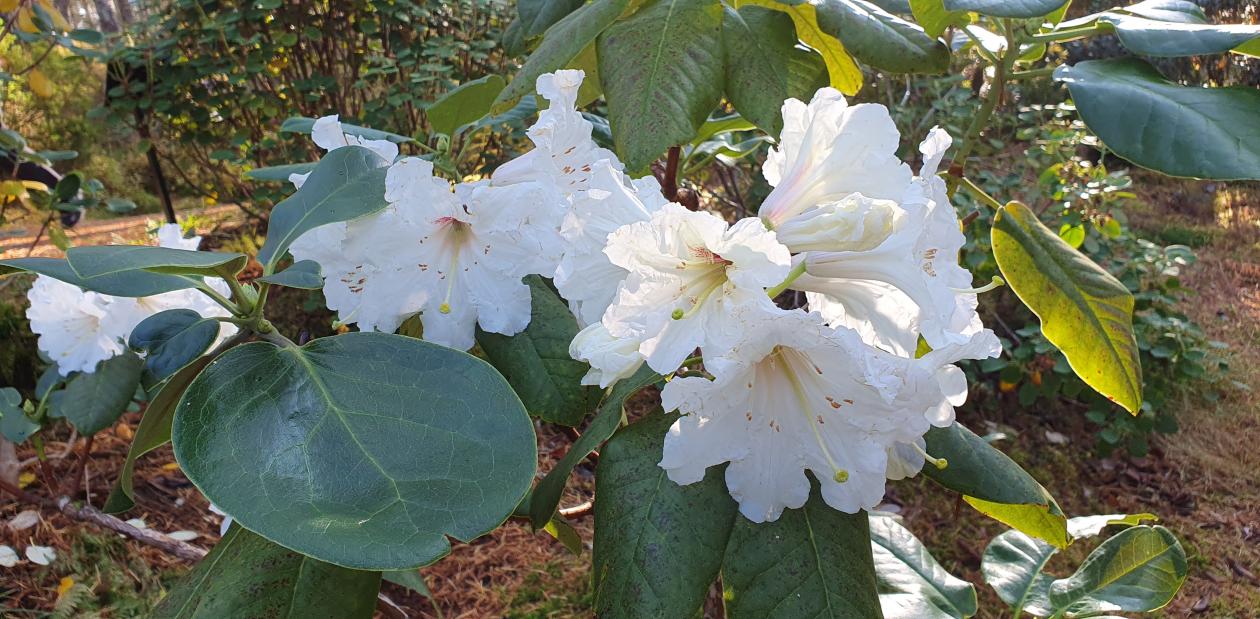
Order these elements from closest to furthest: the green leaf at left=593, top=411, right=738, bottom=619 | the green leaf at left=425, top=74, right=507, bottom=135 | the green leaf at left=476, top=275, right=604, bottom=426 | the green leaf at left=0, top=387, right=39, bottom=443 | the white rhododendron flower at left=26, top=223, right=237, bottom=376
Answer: the green leaf at left=593, top=411, right=738, bottom=619
the green leaf at left=476, top=275, right=604, bottom=426
the green leaf at left=425, top=74, right=507, bottom=135
the white rhododendron flower at left=26, top=223, right=237, bottom=376
the green leaf at left=0, top=387, right=39, bottom=443

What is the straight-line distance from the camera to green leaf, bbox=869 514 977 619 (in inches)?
44.6

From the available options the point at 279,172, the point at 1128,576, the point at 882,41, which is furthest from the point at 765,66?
the point at 1128,576

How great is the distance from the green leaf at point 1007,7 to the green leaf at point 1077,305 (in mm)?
191

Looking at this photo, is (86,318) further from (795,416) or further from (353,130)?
(795,416)

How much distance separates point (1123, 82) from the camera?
30.3 inches

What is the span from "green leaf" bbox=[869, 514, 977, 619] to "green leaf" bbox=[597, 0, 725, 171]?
2.15 ft

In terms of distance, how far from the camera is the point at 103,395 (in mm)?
1217

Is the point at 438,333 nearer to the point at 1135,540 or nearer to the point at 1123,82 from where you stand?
the point at 1123,82

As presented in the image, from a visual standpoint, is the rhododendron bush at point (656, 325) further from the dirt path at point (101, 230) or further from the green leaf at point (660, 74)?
the dirt path at point (101, 230)

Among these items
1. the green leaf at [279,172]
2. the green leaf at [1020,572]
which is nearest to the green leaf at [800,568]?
the green leaf at [279,172]

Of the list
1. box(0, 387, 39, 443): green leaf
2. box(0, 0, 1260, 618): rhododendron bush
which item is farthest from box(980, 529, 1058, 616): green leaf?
box(0, 387, 39, 443): green leaf

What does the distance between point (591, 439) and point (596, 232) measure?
165 mm

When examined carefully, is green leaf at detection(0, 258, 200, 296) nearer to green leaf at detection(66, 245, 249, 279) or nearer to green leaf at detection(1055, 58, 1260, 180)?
green leaf at detection(66, 245, 249, 279)

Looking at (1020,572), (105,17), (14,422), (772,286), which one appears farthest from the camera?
(105,17)
